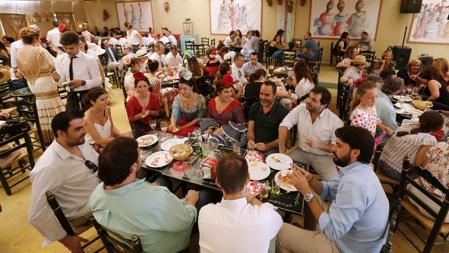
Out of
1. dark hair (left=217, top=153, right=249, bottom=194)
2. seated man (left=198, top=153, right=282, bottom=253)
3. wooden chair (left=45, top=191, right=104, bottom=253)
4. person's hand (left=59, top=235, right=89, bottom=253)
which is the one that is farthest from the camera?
person's hand (left=59, top=235, right=89, bottom=253)

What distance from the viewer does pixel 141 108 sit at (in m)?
3.61

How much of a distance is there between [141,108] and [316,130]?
235 centimetres

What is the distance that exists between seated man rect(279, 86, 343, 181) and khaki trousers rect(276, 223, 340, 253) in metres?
0.97

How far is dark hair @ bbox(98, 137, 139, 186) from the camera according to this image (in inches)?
58.4

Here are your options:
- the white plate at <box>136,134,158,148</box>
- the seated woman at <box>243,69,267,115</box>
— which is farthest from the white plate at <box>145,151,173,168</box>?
the seated woman at <box>243,69,267,115</box>

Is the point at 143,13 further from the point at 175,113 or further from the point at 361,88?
the point at 361,88

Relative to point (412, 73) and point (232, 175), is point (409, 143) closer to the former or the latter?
point (232, 175)

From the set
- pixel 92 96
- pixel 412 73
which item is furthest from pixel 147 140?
pixel 412 73

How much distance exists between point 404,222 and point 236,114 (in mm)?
2182

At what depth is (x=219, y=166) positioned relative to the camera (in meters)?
1.50

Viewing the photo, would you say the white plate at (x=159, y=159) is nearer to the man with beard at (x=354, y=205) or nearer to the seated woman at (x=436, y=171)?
the man with beard at (x=354, y=205)

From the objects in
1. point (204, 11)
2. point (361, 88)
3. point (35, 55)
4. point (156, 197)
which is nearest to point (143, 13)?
point (204, 11)

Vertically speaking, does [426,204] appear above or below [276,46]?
below

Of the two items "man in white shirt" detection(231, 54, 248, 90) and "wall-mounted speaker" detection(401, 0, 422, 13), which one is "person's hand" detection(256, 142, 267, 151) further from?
"wall-mounted speaker" detection(401, 0, 422, 13)
